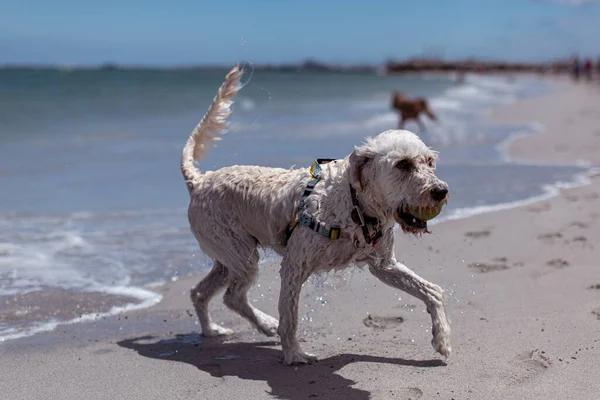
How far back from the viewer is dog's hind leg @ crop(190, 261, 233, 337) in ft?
17.5

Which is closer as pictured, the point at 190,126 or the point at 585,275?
the point at 585,275

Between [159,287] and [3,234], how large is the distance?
2827 millimetres

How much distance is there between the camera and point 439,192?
3.87 meters

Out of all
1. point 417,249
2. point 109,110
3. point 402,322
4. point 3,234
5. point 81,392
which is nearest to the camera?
point 81,392

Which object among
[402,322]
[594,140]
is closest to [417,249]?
[402,322]

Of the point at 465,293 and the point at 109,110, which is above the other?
the point at 465,293

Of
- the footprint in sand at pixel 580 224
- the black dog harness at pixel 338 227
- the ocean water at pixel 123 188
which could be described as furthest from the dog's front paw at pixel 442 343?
the footprint in sand at pixel 580 224

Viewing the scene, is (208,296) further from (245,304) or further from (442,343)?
(442,343)

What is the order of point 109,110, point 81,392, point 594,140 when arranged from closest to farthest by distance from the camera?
point 81,392, point 594,140, point 109,110

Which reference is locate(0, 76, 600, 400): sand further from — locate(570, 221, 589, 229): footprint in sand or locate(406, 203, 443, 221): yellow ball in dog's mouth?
locate(406, 203, 443, 221): yellow ball in dog's mouth

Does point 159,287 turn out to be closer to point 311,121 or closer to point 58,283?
point 58,283

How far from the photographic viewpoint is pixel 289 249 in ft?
14.9

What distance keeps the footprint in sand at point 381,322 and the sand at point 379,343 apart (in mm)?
16

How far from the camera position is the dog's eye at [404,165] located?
4027 mm
